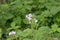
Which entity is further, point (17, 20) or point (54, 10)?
point (17, 20)

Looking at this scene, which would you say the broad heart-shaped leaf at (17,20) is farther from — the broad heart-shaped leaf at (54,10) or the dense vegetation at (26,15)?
the broad heart-shaped leaf at (54,10)

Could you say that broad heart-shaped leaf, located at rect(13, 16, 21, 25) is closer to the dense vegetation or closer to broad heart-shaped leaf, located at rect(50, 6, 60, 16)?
the dense vegetation

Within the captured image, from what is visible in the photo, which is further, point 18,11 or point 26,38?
point 18,11

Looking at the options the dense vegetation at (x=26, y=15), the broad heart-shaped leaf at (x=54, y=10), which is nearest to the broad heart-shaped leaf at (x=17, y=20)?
the dense vegetation at (x=26, y=15)

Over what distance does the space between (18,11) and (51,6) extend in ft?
1.71

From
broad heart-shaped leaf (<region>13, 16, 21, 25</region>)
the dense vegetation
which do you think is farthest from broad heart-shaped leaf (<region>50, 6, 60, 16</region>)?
broad heart-shaped leaf (<region>13, 16, 21, 25</region>)

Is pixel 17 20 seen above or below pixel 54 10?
below

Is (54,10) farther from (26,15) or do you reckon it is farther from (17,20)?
(17,20)

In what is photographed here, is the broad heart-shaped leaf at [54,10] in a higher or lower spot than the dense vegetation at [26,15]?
higher

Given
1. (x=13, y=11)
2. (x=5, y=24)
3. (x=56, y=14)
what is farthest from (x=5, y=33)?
(x=56, y=14)

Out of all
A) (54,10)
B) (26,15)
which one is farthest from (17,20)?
(54,10)

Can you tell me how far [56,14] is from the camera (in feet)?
11.9

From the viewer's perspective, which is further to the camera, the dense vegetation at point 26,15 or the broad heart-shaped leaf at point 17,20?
the broad heart-shaped leaf at point 17,20

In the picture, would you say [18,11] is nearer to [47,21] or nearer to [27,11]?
[27,11]
